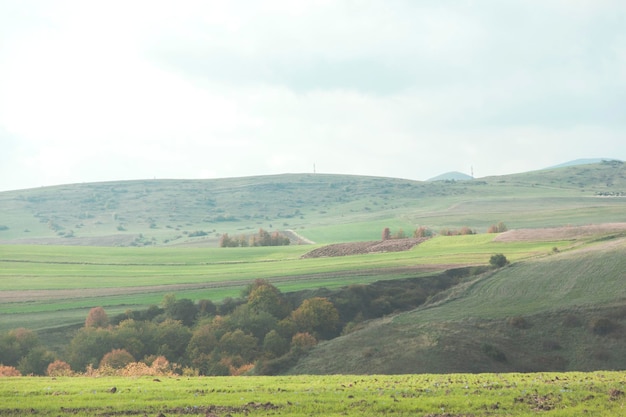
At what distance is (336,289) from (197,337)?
2435 cm

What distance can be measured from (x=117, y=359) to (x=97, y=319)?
57.5 feet

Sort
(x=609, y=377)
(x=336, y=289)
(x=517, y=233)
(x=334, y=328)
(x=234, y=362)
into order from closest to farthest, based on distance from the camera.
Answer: (x=609, y=377)
(x=234, y=362)
(x=334, y=328)
(x=336, y=289)
(x=517, y=233)

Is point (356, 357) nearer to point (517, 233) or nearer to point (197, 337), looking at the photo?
point (197, 337)

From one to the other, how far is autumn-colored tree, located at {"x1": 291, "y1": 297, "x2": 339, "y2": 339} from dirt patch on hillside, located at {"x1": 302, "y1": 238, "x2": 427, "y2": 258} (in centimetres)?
4894

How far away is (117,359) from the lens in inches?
2498

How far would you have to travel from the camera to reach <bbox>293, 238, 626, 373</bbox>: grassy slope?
51.0 m

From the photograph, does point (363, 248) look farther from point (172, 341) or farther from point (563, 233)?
point (172, 341)

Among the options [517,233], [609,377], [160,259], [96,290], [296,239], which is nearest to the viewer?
[609,377]

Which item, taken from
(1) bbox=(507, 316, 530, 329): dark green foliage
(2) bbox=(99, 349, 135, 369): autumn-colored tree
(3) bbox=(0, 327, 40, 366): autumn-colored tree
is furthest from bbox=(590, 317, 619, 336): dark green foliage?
(3) bbox=(0, 327, 40, 366): autumn-colored tree

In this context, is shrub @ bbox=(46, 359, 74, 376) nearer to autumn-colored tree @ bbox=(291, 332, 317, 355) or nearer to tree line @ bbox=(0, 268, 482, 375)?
tree line @ bbox=(0, 268, 482, 375)

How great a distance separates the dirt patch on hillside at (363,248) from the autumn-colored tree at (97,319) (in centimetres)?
5649

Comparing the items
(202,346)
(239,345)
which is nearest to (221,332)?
(239,345)

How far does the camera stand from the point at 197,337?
2717 inches

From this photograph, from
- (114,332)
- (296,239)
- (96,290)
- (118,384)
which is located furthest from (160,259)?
(118,384)
